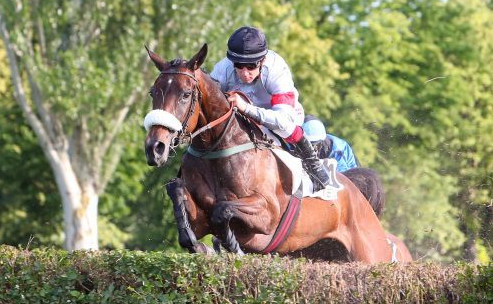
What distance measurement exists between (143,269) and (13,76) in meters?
22.7

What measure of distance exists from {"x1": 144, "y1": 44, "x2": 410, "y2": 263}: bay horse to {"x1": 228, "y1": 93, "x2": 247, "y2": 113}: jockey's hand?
6 centimetres

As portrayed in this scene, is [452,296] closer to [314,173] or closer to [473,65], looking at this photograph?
[314,173]

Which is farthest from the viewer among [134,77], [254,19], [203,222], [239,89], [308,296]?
[254,19]

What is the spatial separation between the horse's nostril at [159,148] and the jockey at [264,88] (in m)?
0.98

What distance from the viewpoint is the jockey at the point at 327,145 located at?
33.6ft

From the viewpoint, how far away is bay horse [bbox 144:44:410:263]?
27.5ft

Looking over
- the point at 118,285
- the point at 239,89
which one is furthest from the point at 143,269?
the point at 239,89

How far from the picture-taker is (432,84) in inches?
1300

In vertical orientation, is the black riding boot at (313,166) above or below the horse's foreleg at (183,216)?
below

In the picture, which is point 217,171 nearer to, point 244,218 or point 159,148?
point 244,218

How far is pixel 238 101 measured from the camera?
8.98 metres

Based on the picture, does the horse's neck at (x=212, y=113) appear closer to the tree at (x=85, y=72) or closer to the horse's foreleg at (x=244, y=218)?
the horse's foreleg at (x=244, y=218)

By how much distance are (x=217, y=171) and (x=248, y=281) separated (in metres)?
1.65

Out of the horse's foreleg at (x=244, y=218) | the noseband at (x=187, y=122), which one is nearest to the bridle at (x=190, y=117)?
the noseband at (x=187, y=122)
